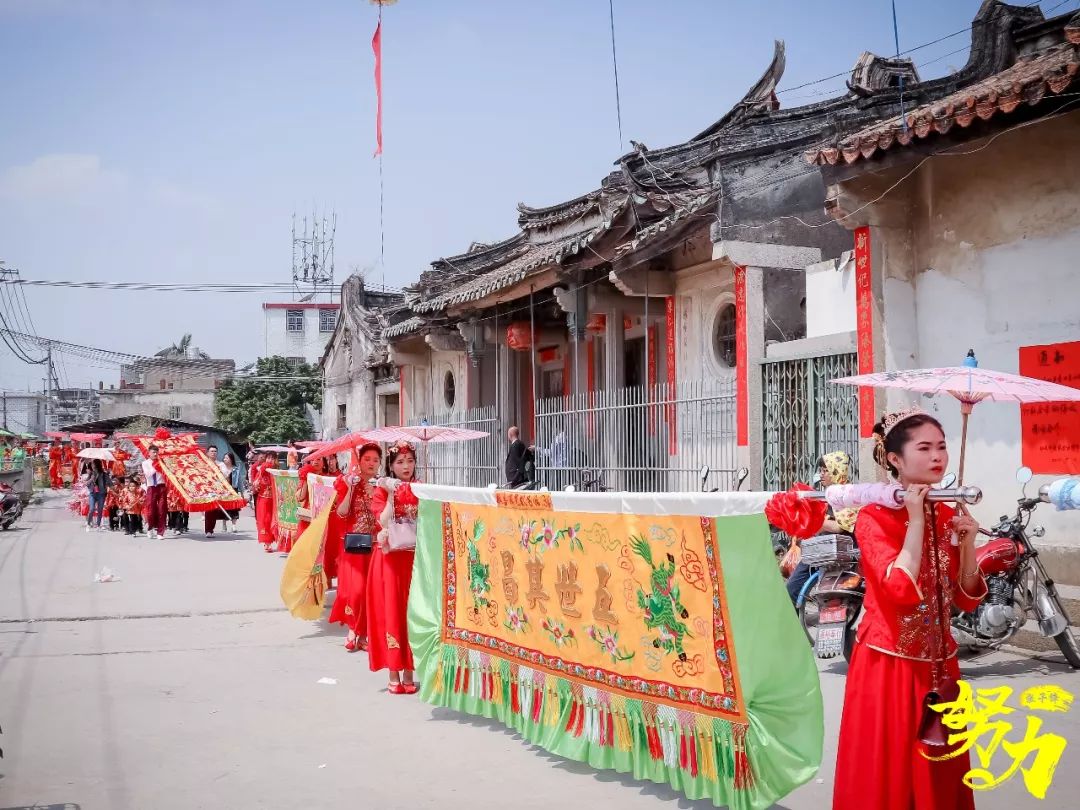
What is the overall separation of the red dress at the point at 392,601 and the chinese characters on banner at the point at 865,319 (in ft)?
16.3

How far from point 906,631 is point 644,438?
9965 mm

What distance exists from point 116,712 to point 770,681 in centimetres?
427

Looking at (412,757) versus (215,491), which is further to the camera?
(215,491)

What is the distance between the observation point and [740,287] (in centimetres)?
1221

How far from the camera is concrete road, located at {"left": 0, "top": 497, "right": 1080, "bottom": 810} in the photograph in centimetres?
461

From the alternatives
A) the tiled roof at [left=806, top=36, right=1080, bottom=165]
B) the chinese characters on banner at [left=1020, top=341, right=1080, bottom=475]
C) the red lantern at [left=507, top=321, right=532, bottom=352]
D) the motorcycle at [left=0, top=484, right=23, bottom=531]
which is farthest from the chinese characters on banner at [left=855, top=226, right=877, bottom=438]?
the motorcycle at [left=0, top=484, right=23, bottom=531]

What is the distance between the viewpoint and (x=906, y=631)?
3.32 meters

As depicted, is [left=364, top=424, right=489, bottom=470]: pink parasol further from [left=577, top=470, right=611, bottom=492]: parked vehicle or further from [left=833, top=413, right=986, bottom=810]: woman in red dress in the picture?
[left=577, top=470, right=611, bottom=492]: parked vehicle

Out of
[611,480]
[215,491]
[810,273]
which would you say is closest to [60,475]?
[215,491]

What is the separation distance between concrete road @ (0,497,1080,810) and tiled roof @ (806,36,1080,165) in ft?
13.6

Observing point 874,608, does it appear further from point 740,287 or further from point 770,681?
point 740,287

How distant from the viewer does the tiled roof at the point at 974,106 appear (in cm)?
751

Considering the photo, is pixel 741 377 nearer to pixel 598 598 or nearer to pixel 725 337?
pixel 725 337

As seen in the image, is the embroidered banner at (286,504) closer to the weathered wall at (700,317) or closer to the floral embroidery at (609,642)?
the weathered wall at (700,317)
